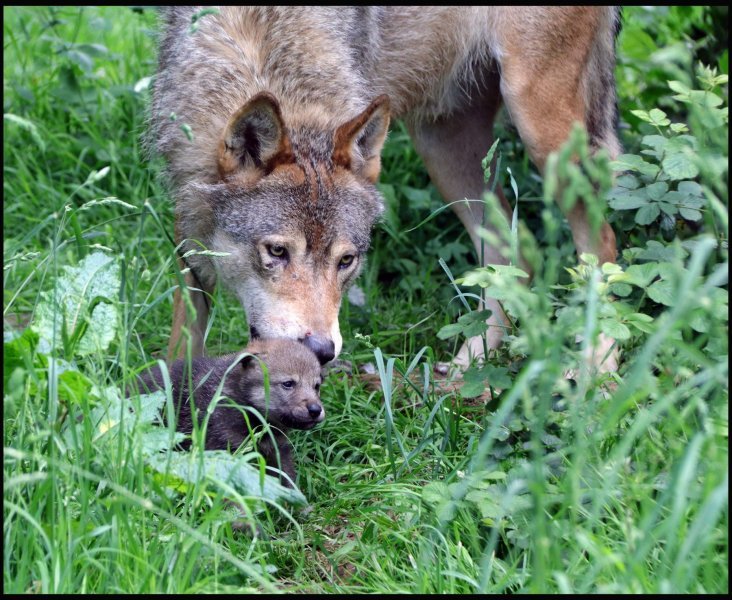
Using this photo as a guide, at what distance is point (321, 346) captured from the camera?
388cm

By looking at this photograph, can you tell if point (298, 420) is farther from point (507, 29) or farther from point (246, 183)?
point (507, 29)

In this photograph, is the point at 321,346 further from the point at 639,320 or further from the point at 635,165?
the point at 635,165

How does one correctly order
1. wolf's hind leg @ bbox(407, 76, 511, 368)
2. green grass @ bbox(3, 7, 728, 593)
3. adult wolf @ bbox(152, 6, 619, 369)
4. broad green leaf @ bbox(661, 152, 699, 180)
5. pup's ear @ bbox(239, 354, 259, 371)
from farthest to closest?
wolf's hind leg @ bbox(407, 76, 511, 368)
adult wolf @ bbox(152, 6, 619, 369)
pup's ear @ bbox(239, 354, 259, 371)
broad green leaf @ bbox(661, 152, 699, 180)
green grass @ bbox(3, 7, 728, 593)

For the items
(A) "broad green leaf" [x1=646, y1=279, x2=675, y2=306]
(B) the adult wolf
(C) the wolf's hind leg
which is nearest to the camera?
(A) "broad green leaf" [x1=646, y1=279, x2=675, y2=306]

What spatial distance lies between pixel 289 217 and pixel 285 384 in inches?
32.7

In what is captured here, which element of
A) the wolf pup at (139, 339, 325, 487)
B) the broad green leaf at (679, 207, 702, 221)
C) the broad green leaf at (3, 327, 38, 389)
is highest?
the broad green leaf at (679, 207, 702, 221)

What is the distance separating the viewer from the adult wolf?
4141 mm

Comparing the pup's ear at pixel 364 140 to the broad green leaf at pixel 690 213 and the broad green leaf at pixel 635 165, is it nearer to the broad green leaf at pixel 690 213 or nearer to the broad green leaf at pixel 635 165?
the broad green leaf at pixel 635 165

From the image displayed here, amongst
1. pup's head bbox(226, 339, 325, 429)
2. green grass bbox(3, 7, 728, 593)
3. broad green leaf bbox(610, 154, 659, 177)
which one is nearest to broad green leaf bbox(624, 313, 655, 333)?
green grass bbox(3, 7, 728, 593)

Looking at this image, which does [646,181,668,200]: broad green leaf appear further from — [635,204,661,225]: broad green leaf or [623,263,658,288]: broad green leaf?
[623,263,658,288]: broad green leaf

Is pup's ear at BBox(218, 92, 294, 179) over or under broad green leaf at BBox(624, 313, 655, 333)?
over

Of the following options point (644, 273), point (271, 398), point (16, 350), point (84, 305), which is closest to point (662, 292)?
point (644, 273)

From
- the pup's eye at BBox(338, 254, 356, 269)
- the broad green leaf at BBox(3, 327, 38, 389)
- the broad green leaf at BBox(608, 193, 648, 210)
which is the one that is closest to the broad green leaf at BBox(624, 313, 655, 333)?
the broad green leaf at BBox(608, 193, 648, 210)

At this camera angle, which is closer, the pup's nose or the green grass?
the green grass
